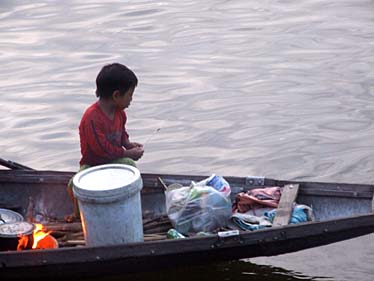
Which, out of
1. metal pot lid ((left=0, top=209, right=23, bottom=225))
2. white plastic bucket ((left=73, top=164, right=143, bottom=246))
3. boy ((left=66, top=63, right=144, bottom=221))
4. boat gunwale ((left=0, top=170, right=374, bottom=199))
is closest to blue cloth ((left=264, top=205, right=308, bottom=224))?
boat gunwale ((left=0, top=170, right=374, bottom=199))

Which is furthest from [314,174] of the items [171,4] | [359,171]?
[171,4]

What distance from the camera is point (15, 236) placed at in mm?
5723

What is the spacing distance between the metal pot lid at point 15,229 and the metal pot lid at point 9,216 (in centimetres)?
23

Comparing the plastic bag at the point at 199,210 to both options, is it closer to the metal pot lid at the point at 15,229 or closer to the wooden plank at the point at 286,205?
the wooden plank at the point at 286,205

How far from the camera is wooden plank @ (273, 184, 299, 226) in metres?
5.95

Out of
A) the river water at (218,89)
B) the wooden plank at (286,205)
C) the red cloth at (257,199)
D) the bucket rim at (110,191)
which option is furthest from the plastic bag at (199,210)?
the river water at (218,89)

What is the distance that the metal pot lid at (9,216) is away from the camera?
615 cm

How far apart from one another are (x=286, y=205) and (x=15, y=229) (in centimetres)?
177

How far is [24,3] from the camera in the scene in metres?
14.5

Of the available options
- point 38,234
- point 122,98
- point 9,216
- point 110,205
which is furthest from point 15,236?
point 122,98

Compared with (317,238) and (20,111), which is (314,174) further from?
(20,111)

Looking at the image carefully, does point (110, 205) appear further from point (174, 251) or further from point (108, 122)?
point (108, 122)

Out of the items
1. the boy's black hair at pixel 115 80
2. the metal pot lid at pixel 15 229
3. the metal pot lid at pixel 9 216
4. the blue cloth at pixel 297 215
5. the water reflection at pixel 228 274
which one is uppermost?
the boy's black hair at pixel 115 80

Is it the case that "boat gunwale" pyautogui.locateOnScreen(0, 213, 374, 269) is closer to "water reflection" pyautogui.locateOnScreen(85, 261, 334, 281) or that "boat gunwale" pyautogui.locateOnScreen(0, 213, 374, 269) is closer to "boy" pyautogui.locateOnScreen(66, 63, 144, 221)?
"boy" pyautogui.locateOnScreen(66, 63, 144, 221)
